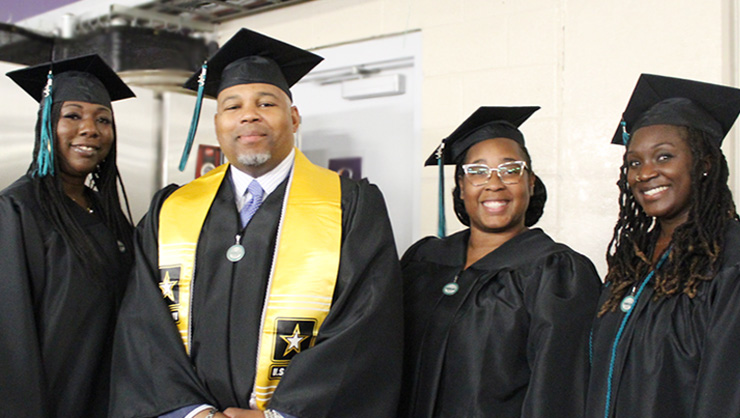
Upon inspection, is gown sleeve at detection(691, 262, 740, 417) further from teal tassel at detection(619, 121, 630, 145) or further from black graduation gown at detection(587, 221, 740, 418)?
teal tassel at detection(619, 121, 630, 145)

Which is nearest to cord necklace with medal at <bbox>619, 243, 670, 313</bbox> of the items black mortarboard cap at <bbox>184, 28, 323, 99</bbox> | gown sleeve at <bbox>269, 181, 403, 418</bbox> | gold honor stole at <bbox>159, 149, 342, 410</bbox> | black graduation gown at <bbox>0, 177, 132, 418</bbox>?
gown sleeve at <bbox>269, 181, 403, 418</bbox>

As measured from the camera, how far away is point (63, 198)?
243cm

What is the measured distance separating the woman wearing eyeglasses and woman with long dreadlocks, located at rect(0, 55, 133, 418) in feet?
3.39

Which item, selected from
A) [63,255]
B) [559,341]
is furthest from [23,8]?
[559,341]

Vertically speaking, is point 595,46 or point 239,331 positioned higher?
point 595,46

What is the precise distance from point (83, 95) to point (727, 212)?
6.86 feet

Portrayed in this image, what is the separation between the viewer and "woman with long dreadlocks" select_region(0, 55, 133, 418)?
7.20 ft

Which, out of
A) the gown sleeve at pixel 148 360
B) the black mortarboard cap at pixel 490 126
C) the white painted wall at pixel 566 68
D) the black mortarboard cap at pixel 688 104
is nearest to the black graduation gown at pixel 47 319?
the gown sleeve at pixel 148 360

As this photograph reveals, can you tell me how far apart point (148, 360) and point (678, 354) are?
4.78 feet

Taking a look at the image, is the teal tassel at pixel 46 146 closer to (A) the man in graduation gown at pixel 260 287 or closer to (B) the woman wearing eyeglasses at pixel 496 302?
(A) the man in graduation gown at pixel 260 287

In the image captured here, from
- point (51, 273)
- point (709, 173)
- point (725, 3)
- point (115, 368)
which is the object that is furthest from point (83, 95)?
point (725, 3)

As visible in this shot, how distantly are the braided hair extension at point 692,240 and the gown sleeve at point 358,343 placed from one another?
63cm

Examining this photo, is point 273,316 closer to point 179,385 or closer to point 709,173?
point 179,385

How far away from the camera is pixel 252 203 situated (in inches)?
91.9
